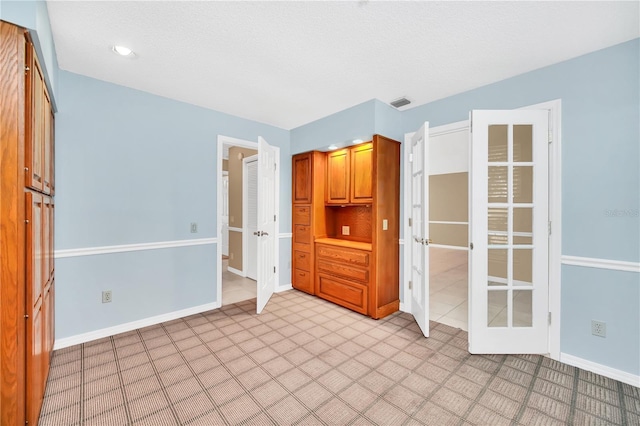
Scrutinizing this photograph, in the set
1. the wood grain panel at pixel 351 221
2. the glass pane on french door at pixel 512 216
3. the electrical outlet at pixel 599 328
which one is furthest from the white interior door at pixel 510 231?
the wood grain panel at pixel 351 221

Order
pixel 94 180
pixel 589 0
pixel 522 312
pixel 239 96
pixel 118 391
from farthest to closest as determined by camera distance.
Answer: pixel 239 96, pixel 94 180, pixel 522 312, pixel 118 391, pixel 589 0

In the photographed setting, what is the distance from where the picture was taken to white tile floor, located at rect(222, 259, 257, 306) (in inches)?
149

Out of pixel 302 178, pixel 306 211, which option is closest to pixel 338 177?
pixel 302 178

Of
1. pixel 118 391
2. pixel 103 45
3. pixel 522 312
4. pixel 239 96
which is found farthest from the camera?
pixel 239 96

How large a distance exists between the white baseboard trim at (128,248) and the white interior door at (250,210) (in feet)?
4.29

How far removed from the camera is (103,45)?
2.07 m

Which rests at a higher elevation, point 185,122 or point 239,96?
point 239,96

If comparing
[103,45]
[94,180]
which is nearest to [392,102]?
[103,45]

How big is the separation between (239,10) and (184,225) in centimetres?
230

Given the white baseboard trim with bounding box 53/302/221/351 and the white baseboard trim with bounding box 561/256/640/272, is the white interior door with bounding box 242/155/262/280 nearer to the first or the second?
the white baseboard trim with bounding box 53/302/221/351

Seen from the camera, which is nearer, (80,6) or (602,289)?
(80,6)

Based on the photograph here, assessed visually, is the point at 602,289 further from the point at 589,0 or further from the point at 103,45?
the point at 103,45

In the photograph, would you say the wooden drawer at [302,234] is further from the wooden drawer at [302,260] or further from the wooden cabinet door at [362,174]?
the wooden cabinet door at [362,174]

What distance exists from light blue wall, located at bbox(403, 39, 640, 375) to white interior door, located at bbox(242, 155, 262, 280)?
151 inches
